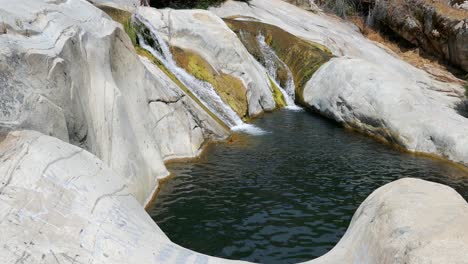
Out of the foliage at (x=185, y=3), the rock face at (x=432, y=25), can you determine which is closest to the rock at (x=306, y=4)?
the rock face at (x=432, y=25)

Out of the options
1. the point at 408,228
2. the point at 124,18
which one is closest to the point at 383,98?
the point at 124,18

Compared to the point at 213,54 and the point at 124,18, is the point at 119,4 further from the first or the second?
the point at 213,54

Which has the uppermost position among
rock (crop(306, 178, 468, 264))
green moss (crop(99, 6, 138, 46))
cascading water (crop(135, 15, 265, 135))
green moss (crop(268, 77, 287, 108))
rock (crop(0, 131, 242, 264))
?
rock (crop(306, 178, 468, 264))

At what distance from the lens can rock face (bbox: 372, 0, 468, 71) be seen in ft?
111

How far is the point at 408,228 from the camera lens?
6.53 metres

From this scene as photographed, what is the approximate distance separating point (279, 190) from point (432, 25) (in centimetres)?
2817

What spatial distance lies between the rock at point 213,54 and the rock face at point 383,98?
411 centimetres

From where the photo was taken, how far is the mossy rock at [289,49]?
92.7 feet

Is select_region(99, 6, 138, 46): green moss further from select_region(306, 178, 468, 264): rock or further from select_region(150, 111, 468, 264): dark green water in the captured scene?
select_region(306, 178, 468, 264): rock

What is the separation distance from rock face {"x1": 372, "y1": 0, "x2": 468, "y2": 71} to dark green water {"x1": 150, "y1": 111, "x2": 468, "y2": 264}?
1773 centimetres

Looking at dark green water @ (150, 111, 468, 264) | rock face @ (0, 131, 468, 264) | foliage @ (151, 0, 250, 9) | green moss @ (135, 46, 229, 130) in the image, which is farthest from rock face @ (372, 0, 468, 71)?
rock face @ (0, 131, 468, 264)

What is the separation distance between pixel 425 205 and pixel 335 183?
767cm

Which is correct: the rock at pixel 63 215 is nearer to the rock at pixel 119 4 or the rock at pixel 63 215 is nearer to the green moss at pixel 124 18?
the green moss at pixel 124 18

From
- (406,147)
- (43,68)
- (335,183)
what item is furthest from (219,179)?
(406,147)
